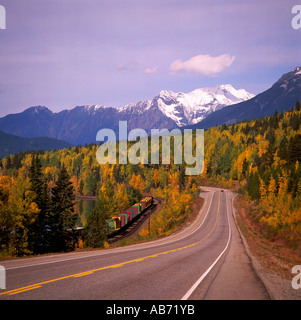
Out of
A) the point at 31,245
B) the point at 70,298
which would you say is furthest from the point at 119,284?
the point at 31,245

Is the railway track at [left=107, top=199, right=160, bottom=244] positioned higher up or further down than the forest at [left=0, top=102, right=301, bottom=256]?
further down

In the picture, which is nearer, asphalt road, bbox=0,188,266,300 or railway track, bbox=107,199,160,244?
asphalt road, bbox=0,188,266,300

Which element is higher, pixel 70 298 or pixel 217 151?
pixel 217 151

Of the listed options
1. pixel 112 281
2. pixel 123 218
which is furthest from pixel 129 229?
pixel 112 281

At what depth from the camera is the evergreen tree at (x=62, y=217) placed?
35219mm

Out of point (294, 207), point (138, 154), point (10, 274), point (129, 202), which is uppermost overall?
point (138, 154)

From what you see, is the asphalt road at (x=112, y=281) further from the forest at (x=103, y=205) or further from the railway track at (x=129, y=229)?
the railway track at (x=129, y=229)

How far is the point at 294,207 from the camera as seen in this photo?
42688 millimetres

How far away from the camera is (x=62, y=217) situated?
37281 millimetres

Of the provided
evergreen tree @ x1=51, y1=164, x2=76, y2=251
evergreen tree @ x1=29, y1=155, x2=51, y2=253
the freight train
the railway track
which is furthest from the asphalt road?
the railway track

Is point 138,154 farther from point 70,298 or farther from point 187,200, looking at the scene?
point 70,298

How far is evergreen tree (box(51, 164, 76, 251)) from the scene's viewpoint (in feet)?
116

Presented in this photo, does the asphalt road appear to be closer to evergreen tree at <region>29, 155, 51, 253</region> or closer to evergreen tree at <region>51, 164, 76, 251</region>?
evergreen tree at <region>29, 155, 51, 253</region>
